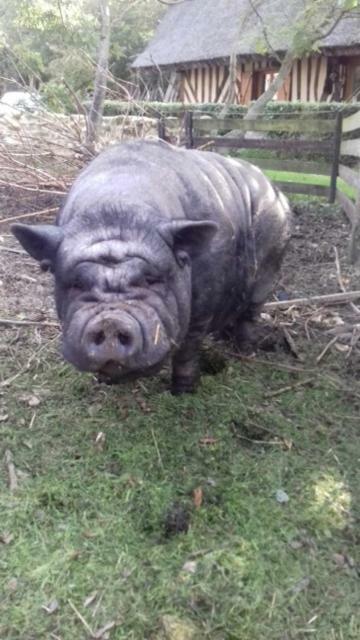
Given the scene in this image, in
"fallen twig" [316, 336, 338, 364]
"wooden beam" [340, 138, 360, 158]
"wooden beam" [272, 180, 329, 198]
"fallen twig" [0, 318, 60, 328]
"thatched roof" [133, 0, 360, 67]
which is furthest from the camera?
"thatched roof" [133, 0, 360, 67]

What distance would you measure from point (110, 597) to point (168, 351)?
0.94 m

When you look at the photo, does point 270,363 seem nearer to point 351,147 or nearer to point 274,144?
point 351,147

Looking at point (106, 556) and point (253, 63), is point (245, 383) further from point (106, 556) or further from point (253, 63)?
point (253, 63)

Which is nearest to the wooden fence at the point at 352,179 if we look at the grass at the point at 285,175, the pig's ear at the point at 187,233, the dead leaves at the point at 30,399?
the grass at the point at 285,175

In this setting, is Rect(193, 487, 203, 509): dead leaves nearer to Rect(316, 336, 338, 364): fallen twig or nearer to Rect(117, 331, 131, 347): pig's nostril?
Rect(117, 331, 131, 347): pig's nostril

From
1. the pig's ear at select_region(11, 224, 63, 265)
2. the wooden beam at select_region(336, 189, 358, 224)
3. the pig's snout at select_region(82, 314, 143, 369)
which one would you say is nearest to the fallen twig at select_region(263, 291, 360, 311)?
the wooden beam at select_region(336, 189, 358, 224)

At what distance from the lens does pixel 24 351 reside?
418 cm

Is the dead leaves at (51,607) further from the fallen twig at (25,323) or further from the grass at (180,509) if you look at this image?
the fallen twig at (25,323)

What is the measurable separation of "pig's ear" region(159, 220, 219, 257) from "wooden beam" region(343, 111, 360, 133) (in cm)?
551

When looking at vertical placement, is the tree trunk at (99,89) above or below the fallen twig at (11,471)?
above

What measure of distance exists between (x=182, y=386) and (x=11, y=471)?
101cm

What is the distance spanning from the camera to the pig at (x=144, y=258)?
266 cm

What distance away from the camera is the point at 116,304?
2625 mm

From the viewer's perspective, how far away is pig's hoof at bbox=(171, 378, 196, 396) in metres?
3.76
